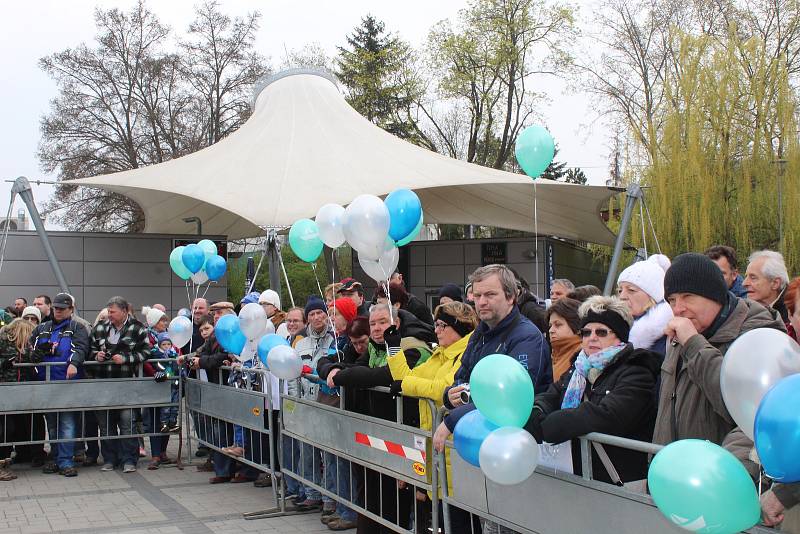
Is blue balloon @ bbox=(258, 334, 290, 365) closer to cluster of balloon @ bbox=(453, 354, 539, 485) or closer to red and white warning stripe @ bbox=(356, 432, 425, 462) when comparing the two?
red and white warning stripe @ bbox=(356, 432, 425, 462)

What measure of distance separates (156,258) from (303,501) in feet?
51.4

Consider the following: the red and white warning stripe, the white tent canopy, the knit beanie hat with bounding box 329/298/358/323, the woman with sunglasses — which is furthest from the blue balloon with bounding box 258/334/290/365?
the white tent canopy

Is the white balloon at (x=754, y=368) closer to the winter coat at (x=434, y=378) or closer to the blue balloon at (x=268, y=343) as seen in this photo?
the winter coat at (x=434, y=378)

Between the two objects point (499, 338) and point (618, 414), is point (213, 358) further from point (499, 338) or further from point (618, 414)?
point (618, 414)

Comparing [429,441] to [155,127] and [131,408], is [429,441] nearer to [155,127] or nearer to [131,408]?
[131,408]

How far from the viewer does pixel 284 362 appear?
6.83m

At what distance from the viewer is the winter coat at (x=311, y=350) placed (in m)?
7.35

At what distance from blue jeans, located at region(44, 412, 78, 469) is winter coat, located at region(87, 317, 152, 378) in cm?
59

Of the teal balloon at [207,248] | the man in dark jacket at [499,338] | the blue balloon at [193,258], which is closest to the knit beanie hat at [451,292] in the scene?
the man in dark jacket at [499,338]

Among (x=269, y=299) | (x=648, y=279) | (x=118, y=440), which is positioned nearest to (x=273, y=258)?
(x=269, y=299)

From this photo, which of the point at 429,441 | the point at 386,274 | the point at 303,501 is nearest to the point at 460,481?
the point at 429,441

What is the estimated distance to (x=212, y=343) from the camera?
948 cm

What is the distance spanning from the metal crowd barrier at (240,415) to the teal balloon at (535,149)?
10.2 feet

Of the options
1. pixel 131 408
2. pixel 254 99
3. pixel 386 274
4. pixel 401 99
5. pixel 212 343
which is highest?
pixel 401 99
